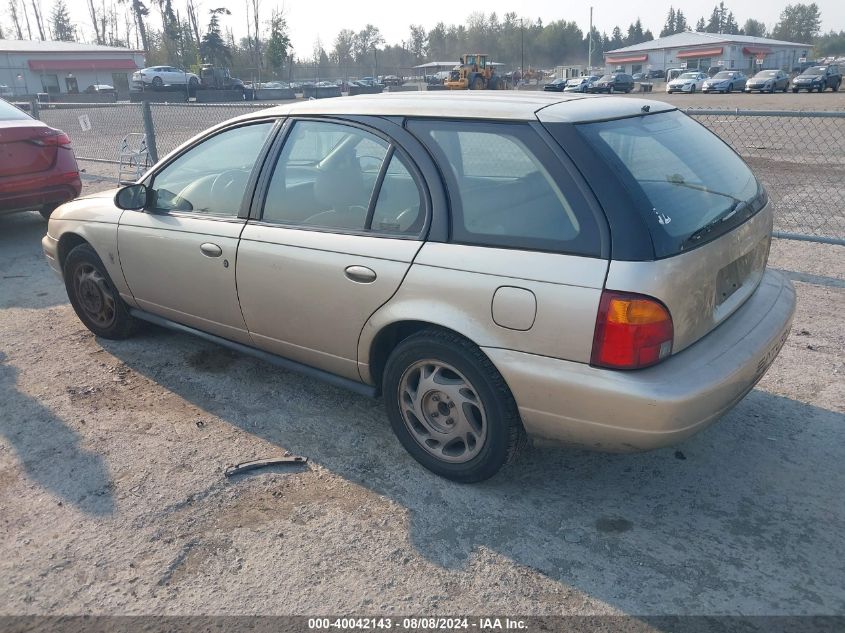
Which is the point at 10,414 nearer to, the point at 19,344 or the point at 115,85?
the point at 19,344

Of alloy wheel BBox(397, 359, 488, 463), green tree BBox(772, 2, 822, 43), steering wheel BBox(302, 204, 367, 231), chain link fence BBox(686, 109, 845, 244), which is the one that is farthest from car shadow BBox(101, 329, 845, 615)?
green tree BBox(772, 2, 822, 43)

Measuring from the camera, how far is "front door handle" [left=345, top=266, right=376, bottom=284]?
307 cm

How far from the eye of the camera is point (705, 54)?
78188mm

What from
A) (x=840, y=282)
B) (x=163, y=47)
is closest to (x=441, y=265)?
(x=840, y=282)

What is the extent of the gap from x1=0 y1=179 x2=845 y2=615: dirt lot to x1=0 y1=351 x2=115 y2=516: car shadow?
0.01 meters

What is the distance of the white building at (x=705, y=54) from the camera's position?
7731cm

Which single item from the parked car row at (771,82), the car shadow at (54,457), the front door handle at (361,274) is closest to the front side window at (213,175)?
the front door handle at (361,274)

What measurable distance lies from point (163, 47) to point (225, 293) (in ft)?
287

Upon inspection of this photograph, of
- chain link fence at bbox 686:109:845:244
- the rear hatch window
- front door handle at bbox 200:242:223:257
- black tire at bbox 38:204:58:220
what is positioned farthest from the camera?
black tire at bbox 38:204:58:220

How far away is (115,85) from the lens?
64.4m

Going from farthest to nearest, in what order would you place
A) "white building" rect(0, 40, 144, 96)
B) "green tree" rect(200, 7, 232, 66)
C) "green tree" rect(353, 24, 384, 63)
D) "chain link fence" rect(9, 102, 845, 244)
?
"green tree" rect(353, 24, 384, 63)
"green tree" rect(200, 7, 232, 66)
"white building" rect(0, 40, 144, 96)
"chain link fence" rect(9, 102, 845, 244)

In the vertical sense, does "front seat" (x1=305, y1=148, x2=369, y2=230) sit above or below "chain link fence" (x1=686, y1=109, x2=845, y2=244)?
above

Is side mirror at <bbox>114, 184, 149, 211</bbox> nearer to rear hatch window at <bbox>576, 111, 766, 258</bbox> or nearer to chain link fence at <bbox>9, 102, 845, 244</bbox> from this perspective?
chain link fence at <bbox>9, 102, 845, 244</bbox>

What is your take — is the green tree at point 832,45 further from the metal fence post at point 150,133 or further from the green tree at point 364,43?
the metal fence post at point 150,133
